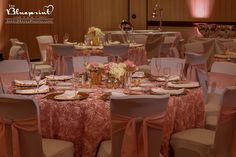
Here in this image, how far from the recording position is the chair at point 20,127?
299cm

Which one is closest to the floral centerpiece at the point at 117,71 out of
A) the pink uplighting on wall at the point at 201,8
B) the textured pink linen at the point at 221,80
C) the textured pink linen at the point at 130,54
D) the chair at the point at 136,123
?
the chair at the point at 136,123

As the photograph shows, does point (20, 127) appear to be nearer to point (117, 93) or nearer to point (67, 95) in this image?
point (67, 95)

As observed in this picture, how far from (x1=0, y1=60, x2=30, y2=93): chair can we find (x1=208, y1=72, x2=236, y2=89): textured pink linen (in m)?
1.93

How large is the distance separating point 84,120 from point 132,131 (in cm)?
55

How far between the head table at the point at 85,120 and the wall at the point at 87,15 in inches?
318

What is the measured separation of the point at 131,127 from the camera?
2979 mm

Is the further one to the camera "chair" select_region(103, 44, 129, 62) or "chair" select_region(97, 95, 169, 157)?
"chair" select_region(103, 44, 129, 62)

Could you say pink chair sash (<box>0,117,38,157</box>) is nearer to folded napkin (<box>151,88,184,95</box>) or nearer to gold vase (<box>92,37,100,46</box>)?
folded napkin (<box>151,88,184,95</box>)

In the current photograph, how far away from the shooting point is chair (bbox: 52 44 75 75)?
6.99 m

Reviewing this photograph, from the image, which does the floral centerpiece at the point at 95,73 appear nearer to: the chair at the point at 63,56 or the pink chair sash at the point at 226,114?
the pink chair sash at the point at 226,114

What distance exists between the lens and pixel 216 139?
11.0 ft

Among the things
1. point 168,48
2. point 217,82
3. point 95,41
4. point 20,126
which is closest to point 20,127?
point 20,126

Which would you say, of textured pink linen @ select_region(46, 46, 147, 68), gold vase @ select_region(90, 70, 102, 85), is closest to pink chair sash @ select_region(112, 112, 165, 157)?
gold vase @ select_region(90, 70, 102, 85)

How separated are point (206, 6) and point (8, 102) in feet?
36.9
